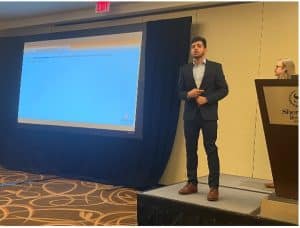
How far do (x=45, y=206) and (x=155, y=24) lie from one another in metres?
2.30

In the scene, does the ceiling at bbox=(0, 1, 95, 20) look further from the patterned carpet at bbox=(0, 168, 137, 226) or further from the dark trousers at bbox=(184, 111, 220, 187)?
the dark trousers at bbox=(184, 111, 220, 187)

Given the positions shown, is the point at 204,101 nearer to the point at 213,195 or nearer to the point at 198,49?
the point at 198,49

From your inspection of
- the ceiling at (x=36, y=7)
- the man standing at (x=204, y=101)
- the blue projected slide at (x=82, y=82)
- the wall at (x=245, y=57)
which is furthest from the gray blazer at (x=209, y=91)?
the ceiling at (x=36, y=7)

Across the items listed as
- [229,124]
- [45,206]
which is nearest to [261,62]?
[229,124]

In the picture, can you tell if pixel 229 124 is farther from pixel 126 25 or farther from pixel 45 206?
pixel 45 206

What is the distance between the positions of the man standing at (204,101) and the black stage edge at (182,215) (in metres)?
0.16

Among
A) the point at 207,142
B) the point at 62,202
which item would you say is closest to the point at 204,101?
the point at 207,142

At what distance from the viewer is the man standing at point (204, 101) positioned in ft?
9.05

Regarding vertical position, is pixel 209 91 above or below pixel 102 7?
below

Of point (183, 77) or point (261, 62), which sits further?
point (261, 62)

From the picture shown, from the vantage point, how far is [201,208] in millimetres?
2662

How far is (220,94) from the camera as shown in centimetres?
277

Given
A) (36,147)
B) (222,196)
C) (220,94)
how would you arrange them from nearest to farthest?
(220,94) < (222,196) < (36,147)

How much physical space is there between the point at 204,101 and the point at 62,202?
183 cm
